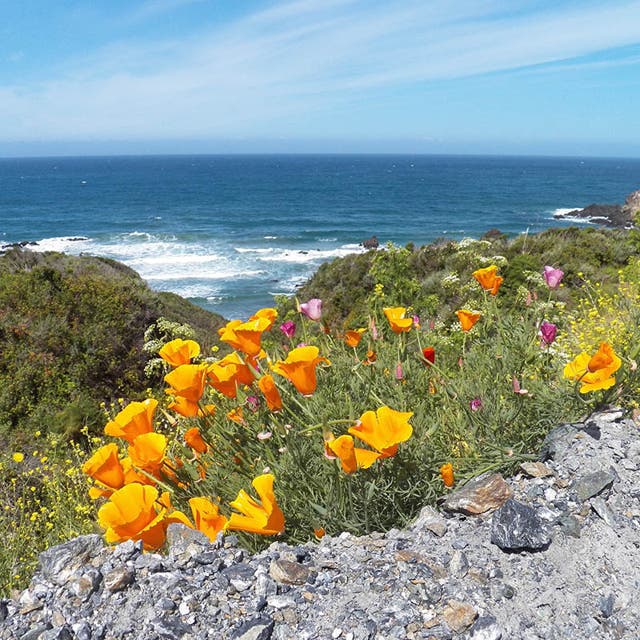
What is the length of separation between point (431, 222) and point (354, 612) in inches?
2002

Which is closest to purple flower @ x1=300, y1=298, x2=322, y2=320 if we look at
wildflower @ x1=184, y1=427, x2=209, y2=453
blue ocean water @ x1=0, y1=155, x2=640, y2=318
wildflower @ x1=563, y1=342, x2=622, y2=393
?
wildflower @ x1=184, y1=427, x2=209, y2=453

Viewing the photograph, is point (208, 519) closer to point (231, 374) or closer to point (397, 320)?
point (231, 374)

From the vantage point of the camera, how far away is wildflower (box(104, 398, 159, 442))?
225 cm

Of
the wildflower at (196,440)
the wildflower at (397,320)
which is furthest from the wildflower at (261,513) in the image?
the wildflower at (397,320)

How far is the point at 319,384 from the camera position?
9.17 ft

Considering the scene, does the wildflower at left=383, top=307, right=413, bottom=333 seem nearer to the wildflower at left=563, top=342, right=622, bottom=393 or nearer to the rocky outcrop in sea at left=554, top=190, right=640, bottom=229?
the wildflower at left=563, top=342, right=622, bottom=393

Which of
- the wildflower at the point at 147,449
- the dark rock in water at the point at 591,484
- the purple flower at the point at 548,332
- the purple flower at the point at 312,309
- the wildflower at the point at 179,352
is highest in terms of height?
the purple flower at the point at 312,309

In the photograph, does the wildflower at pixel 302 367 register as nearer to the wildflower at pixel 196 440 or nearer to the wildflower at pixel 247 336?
the wildflower at pixel 247 336

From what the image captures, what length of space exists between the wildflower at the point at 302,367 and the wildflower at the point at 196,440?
543mm

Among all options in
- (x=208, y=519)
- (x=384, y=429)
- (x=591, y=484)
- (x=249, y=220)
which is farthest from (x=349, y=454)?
(x=249, y=220)

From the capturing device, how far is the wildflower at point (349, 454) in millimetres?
1846

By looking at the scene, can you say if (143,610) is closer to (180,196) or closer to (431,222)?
(431,222)

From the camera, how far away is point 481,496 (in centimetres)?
228

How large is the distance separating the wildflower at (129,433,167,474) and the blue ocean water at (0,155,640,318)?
44.5ft
